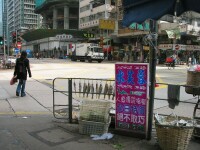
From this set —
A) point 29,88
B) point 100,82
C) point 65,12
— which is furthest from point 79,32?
point 100,82

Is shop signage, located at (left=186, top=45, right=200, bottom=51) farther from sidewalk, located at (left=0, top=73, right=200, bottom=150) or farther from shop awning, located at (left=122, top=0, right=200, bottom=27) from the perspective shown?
shop awning, located at (left=122, top=0, right=200, bottom=27)

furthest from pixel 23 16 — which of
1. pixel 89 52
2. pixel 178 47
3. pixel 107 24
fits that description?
pixel 178 47

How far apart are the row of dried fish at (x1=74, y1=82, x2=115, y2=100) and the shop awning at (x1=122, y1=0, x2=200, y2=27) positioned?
1.44 metres

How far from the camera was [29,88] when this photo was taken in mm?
14273

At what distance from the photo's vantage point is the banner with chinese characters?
5922 millimetres

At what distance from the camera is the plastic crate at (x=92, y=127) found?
20.7ft

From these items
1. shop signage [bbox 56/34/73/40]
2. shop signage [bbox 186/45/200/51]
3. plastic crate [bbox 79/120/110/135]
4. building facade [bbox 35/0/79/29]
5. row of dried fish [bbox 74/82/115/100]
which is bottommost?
plastic crate [bbox 79/120/110/135]

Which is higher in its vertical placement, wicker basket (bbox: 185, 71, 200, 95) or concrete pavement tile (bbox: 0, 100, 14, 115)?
wicker basket (bbox: 185, 71, 200, 95)

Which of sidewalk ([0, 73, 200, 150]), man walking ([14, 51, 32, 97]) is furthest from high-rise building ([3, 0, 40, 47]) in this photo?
sidewalk ([0, 73, 200, 150])

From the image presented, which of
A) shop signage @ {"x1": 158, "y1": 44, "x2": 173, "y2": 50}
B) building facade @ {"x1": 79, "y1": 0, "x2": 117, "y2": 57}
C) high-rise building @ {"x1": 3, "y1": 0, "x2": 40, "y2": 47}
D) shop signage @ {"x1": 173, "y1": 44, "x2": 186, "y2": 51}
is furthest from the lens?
high-rise building @ {"x1": 3, "y1": 0, "x2": 40, "y2": 47}

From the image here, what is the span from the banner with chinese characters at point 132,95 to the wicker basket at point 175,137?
2.19 ft

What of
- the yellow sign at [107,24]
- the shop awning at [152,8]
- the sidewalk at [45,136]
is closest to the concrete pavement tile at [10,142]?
the sidewalk at [45,136]

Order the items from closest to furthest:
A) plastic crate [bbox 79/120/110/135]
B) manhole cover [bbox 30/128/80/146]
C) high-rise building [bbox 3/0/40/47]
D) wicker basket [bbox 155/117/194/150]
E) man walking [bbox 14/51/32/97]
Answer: wicker basket [bbox 155/117/194/150]
manhole cover [bbox 30/128/80/146]
plastic crate [bbox 79/120/110/135]
man walking [bbox 14/51/32/97]
high-rise building [bbox 3/0/40/47]

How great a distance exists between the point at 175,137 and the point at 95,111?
172cm
